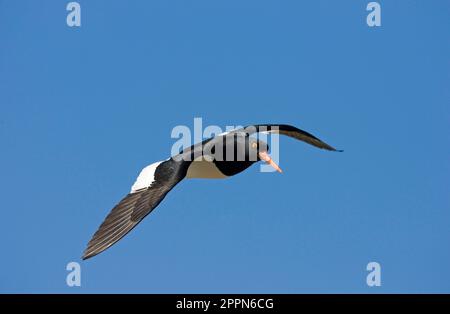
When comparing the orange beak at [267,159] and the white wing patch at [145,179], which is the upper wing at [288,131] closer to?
the orange beak at [267,159]

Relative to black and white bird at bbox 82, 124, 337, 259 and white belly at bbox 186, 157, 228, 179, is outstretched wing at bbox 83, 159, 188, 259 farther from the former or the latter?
white belly at bbox 186, 157, 228, 179

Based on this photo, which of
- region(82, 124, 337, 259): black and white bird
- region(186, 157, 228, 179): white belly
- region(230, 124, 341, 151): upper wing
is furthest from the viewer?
region(230, 124, 341, 151): upper wing

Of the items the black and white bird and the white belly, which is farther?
the white belly

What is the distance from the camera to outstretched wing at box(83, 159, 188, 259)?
27.9 feet

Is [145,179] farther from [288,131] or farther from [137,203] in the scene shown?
[288,131]

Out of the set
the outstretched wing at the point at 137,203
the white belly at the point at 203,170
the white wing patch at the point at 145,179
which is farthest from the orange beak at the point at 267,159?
the white wing patch at the point at 145,179

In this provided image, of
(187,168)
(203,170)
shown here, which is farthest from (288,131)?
(187,168)

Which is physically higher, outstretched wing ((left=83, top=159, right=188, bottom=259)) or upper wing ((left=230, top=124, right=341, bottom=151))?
upper wing ((left=230, top=124, right=341, bottom=151))

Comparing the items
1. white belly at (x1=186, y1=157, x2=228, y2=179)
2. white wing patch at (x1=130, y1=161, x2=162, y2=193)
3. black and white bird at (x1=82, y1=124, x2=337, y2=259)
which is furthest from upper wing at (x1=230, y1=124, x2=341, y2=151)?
white wing patch at (x1=130, y1=161, x2=162, y2=193)

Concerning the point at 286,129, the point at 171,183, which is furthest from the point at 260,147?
the point at 171,183

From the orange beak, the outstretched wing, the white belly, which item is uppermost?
the orange beak

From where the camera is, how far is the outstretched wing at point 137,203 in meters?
8.52

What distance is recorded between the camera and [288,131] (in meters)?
12.6

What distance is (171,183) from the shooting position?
30.6ft
